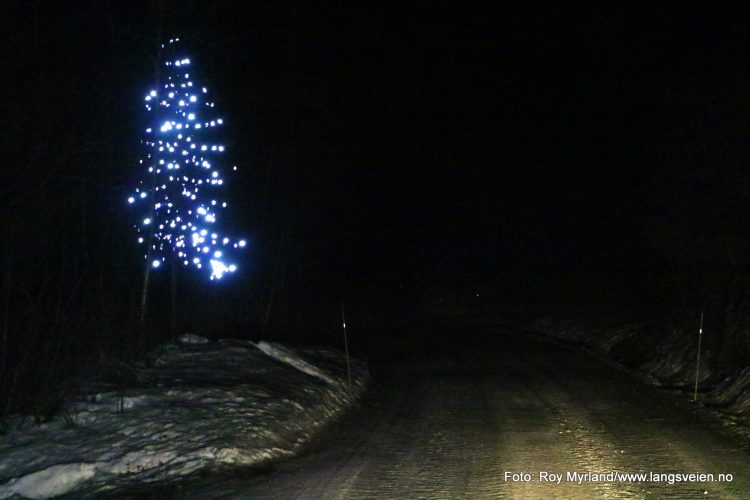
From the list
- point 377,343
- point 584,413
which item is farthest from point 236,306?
point 584,413

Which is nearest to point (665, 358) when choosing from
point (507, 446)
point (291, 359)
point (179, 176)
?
point (291, 359)

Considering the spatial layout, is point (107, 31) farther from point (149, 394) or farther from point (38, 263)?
point (149, 394)

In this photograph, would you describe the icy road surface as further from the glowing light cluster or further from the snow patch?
the glowing light cluster

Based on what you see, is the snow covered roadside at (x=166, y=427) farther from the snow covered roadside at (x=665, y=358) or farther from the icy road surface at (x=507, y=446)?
the snow covered roadside at (x=665, y=358)

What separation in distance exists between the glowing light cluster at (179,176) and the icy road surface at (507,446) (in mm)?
5903

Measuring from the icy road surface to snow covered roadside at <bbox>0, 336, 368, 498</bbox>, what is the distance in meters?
0.70

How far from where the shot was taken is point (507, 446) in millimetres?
10547

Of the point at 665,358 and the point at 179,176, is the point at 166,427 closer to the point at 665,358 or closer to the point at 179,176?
the point at 179,176

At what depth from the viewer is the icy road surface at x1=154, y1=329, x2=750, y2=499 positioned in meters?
8.34

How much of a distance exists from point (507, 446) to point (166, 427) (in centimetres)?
506

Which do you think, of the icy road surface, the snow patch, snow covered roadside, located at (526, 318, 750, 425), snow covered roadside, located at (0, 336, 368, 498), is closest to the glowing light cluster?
the snow patch

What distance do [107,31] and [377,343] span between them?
20.5 metres

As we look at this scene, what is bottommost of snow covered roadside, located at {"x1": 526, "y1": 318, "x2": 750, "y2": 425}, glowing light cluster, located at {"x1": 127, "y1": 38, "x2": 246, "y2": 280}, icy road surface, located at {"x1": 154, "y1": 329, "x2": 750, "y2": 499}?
icy road surface, located at {"x1": 154, "y1": 329, "x2": 750, "y2": 499}

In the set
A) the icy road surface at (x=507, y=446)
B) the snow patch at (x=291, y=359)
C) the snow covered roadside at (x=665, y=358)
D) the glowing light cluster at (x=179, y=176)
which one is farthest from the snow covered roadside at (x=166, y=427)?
the snow covered roadside at (x=665, y=358)
